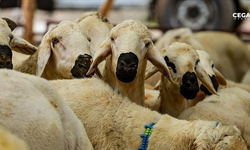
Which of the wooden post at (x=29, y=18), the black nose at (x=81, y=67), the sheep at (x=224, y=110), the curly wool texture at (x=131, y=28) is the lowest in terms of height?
the wooden post at (x=29, y=18)

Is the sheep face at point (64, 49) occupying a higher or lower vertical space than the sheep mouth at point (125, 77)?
lower

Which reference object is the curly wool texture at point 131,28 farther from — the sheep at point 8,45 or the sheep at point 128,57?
the sheep at point 8,45

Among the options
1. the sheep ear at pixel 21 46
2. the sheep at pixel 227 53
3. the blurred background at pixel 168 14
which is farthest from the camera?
the blurred background at pixel 168 14

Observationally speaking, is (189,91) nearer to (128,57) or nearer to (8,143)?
(128,57)

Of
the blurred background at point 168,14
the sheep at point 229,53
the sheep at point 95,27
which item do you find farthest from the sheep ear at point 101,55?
the blurred background at point 168,14

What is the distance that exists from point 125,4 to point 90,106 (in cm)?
2008

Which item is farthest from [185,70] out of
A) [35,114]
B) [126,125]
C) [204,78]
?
[35,114]

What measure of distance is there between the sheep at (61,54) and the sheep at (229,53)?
552 centimetres

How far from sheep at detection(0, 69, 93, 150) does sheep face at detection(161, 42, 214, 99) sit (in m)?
1.95

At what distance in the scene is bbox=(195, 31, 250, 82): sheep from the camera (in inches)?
456

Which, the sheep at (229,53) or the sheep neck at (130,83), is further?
the sheep at (229,53)

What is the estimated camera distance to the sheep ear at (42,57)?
6.24 metres

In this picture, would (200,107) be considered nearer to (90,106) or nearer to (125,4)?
(90,106)

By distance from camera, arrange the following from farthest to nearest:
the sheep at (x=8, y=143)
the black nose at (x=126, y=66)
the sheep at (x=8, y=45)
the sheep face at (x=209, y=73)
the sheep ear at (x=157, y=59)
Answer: the sheep face at (x=209, y=73), the sheep ear at (x=157, y=59), the sheep at (x=8, y=45), the black nose at (x=126, y=66), the sheep at (x=8, y=143)
